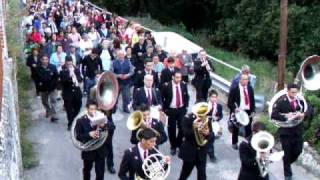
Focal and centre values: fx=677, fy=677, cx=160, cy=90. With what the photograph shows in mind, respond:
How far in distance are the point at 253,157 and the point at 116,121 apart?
6.08 metres

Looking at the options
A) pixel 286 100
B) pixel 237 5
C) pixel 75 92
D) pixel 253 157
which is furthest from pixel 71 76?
pixel 237 5

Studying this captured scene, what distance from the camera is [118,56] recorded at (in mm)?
14641

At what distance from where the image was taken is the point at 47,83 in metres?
14.3

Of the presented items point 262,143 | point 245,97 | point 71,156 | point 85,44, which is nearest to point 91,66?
point 71,156

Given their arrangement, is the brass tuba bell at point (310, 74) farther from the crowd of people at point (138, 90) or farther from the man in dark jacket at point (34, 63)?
the man in dark jacket at point (34, 63)

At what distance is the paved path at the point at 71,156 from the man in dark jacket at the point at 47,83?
296mm

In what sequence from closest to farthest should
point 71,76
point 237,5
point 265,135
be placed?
1. point 265,135
2. point 71,76
3. point 237,5

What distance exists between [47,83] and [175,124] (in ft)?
11.0

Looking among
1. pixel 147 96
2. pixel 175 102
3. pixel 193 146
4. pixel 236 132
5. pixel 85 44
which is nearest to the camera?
pixel 193 146

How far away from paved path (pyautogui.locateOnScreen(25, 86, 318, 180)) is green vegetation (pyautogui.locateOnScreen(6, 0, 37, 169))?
16cm

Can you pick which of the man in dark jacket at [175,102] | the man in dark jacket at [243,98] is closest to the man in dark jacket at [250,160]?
the man in dark jacket at [175,102]

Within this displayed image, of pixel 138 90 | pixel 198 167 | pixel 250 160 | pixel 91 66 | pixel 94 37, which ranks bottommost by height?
pixel 198 167

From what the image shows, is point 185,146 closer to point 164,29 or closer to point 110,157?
point 110,157

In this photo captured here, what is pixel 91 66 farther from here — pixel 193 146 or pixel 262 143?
pixel 262 143
